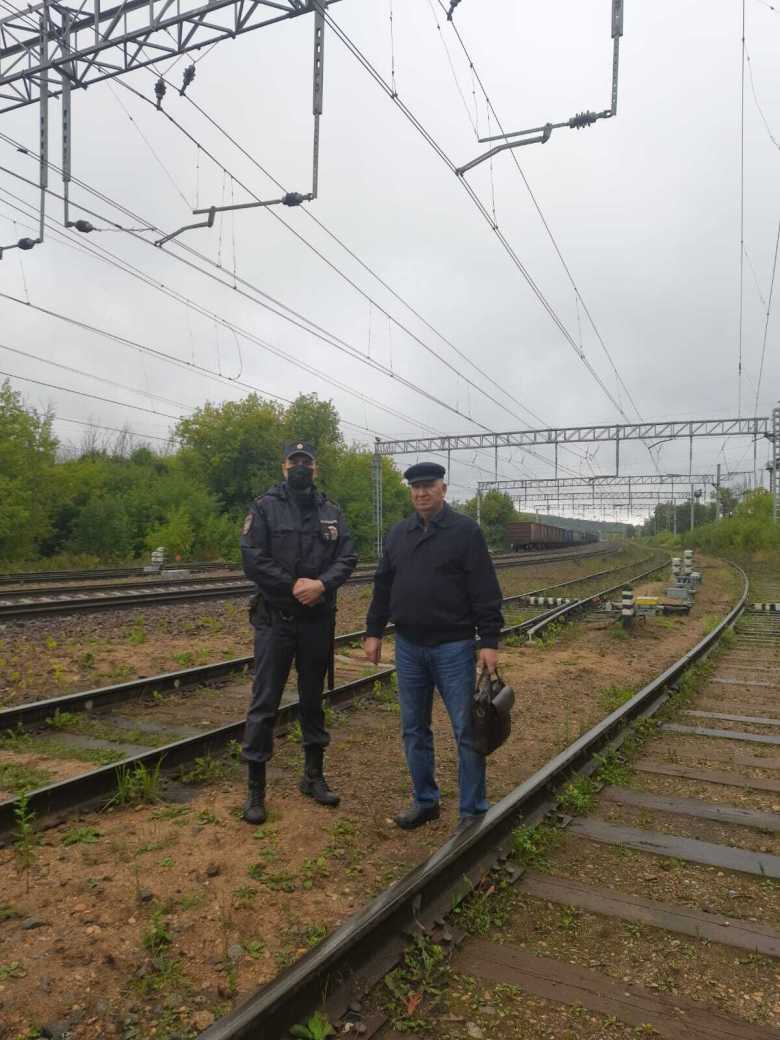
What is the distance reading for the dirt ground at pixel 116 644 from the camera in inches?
316

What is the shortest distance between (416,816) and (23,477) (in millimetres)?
25320

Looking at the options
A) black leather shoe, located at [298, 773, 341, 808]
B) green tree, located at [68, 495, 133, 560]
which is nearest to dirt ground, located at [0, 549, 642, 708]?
black leather shoe, located at [298, 773, 341, 808]

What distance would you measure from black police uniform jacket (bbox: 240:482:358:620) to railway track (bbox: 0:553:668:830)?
149 cm

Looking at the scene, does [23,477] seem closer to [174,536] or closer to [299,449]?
[174,536]

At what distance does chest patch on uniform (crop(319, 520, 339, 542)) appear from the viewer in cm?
443

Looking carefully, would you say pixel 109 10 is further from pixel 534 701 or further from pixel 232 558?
pixel 232 558

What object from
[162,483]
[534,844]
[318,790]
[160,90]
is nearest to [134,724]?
[318,790]

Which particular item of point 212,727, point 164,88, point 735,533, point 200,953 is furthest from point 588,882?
point 735,533

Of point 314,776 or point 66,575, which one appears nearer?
point 314,776

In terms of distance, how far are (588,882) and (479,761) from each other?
0.80 metres

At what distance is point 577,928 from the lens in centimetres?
311

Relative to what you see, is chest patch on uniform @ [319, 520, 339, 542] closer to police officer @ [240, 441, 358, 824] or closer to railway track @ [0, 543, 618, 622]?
police officer @ [240, 441, 358, 824]

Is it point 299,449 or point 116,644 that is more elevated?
point 299,449

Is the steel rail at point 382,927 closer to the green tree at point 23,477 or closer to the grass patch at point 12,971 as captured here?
the grass patch at point 12,971
